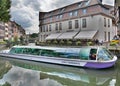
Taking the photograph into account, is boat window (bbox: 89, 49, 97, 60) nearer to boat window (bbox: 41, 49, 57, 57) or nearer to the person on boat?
the person on boat

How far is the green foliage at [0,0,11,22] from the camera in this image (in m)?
27.9

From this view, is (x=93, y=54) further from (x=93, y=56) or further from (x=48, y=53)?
(x=48, y=53)

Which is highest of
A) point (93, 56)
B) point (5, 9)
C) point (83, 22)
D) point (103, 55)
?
point (5, 9)

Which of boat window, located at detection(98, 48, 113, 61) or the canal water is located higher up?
boat window, located at detection(98, 48, 113, 61)

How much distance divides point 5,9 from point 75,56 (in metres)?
16.0

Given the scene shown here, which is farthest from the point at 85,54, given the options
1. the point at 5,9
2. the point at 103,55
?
the point at 5,9

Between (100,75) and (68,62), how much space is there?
485 cm

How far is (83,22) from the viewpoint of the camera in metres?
39.9

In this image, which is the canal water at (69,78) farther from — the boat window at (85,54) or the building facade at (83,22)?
the building facade at (83,22)

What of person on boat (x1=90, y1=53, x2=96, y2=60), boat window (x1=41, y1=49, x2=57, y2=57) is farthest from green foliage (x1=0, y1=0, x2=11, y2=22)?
person on boat (x1=90, y1=53, x2=96, y2=60)

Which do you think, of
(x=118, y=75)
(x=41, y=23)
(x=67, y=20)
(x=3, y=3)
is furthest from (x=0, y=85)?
(x=41, y=23)

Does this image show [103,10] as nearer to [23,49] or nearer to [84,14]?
[84,14]

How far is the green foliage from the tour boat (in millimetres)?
7526

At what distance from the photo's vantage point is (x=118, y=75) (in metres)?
14.4
